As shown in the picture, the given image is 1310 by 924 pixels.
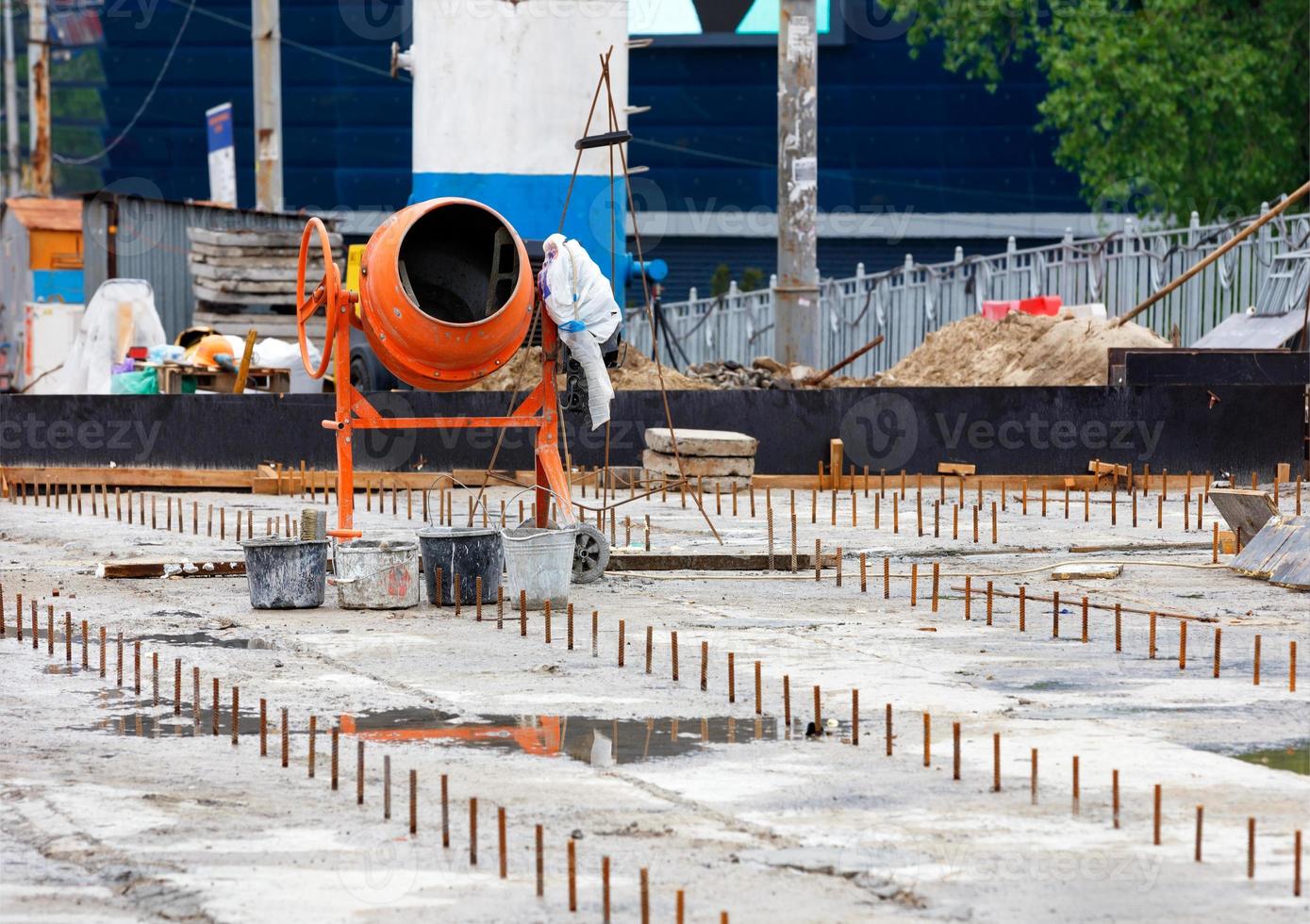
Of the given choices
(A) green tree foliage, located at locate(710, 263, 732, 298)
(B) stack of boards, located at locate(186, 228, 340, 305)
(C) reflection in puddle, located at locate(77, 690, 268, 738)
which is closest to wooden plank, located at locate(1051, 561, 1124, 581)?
(C) reflection in puddle, located at locate(77, 690, 268, 738)

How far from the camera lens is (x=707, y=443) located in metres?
16.8

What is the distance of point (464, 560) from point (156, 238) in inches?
641

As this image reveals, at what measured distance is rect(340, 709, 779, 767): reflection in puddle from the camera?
688cm

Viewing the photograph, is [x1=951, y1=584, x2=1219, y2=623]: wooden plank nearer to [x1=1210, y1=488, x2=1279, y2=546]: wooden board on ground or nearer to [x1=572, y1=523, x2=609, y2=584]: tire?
[x1=1210, y1=488, x2=1279, y2=546]: wooden board on ground

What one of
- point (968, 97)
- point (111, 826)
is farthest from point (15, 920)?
point (968, 97)

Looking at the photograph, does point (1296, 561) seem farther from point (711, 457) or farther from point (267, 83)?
point (267, 83)

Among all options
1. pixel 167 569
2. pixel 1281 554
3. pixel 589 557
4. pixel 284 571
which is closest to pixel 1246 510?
pixel 1281 554

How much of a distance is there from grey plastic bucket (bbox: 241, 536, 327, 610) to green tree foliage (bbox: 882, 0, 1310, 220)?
2089 centimetres

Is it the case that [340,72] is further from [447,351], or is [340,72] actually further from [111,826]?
[111,826]

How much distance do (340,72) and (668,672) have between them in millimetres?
38237

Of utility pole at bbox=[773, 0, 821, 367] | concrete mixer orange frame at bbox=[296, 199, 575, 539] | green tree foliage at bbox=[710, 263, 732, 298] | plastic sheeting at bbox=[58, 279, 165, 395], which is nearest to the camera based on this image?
concrete mixer orange frame at bbox=[296, 199, 575, 539]

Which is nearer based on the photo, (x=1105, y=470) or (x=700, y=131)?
(x=1105, y=470)

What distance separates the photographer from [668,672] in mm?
8422

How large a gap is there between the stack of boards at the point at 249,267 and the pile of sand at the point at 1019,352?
7077 mm
